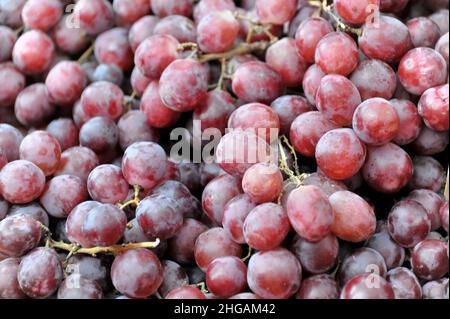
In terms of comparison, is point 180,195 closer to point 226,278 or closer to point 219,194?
point 219,194

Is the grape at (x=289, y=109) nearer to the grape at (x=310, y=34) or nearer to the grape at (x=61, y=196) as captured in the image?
the grape at (x=310, y=34)

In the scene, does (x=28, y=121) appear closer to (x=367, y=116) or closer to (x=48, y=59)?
(x=48, y=59)

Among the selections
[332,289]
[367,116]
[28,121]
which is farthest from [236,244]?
[28,121]

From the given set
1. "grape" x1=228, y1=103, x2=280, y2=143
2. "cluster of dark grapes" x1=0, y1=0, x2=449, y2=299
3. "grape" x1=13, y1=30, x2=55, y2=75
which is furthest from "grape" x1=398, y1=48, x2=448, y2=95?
"grape" x1=13, y1=30, x2=55, y2=75

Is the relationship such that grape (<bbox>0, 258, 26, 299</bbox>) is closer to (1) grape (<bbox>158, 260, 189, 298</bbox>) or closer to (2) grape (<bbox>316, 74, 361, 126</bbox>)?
(1) grape (<bbox>158, 260, 189, 298</bbox>)

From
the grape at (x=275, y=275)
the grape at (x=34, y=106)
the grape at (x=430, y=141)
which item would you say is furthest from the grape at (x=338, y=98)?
the grape at (x=34, y=106)

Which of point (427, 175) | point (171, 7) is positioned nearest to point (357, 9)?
point (427, 175)
